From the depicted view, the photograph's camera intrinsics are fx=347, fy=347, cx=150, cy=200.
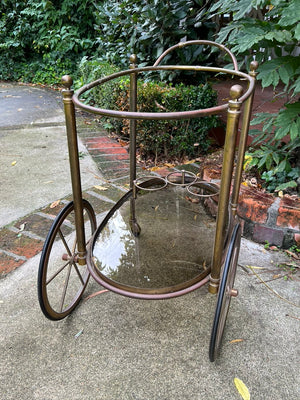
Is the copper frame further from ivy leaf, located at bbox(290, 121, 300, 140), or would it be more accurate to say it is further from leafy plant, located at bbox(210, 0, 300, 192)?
ivy leaf, located at bbox(290, 121, 300, 140)

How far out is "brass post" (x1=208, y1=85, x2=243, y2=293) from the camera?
45.3 inches

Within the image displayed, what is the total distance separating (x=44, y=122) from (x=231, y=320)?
3879 millimetres

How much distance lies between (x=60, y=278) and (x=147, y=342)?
2.22 feet

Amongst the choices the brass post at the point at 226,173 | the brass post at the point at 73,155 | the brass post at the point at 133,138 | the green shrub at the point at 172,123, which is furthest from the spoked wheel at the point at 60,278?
the green shrub at the point at 172,123

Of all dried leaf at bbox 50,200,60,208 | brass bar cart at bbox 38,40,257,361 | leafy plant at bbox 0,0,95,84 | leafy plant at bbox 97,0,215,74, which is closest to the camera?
brass bar cart at bbox 38,40,257,361

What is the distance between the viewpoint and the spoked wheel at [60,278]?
155 centimetres

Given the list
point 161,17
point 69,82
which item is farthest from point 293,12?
point 161,17

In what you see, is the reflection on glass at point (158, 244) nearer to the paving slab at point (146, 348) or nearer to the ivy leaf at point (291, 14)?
the paving slab at point (146, 348)

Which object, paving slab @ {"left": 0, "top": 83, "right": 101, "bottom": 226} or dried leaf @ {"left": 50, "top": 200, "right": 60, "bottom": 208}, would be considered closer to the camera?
dried leaf @ {"left": 50, "top": 200, "right": 60, "bottom": 208}

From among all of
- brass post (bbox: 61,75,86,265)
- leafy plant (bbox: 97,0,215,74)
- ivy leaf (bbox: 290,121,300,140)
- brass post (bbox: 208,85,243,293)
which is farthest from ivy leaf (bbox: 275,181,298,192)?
leafy plant (bbox: 97,0,215,74)

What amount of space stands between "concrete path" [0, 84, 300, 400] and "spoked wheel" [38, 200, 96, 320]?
0.07 m

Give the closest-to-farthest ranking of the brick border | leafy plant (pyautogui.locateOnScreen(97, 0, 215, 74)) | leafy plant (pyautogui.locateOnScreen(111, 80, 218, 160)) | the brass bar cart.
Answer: the brass bar cart, the brick border, leafy plant (pyautogui.locateOnScreen(111, 80, 218, 160)), leafy plant (pyautogui.locateOnScreen(97, 0, 215, 74))

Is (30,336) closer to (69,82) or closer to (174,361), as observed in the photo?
(174,361)

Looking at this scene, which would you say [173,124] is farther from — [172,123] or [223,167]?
[223,167]
